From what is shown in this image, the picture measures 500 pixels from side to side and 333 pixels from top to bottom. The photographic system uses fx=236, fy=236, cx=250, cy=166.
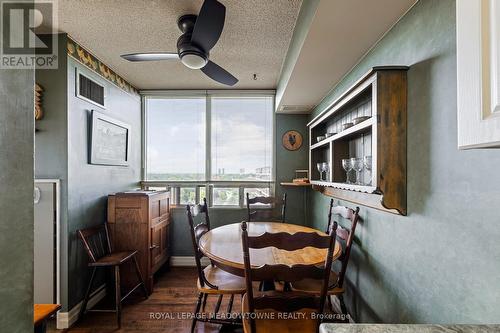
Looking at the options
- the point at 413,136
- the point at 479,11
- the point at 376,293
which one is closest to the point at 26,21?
the point at 479,11

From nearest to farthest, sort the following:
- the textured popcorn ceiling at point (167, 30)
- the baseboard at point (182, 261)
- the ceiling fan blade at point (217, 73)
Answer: the textured popcorn ceiling at point (167, 30)
the ceiling fan blade at point (217, 73)
the baseboard at point (182, 261)

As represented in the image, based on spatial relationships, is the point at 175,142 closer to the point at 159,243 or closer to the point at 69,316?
the point at 159,243

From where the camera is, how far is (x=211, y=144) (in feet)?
11.8

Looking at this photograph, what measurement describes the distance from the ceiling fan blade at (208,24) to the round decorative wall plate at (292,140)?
1972mm

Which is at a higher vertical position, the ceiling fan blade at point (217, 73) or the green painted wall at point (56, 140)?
the ceiling fan blade at point (217, 73)

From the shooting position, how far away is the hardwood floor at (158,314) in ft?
7.00

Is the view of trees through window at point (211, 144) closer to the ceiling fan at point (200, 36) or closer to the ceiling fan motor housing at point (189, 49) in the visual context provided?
the ceiling fan at point (200, 36)

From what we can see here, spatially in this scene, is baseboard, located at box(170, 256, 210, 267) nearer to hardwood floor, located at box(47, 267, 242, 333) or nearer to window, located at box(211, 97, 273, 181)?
hardwood floor, located at box(47, 267, 242, 333)

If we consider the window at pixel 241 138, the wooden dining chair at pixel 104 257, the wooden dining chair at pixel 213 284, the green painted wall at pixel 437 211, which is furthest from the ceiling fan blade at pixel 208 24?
the wooden dining chair at pixel 104 257

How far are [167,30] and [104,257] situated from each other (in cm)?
227

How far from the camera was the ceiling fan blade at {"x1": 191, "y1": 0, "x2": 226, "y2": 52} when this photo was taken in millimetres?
1463

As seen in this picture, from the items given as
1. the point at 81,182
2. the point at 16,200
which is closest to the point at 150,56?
the point at 81,182

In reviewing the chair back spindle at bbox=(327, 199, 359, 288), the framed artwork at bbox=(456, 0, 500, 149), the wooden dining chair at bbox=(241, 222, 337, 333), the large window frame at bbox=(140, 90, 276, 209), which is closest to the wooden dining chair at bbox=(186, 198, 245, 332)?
the wooden dining chair at bbox=(241, 222, 337, 333)

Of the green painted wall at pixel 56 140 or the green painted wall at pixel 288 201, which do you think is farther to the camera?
the green painted wall at pixel 288 201
